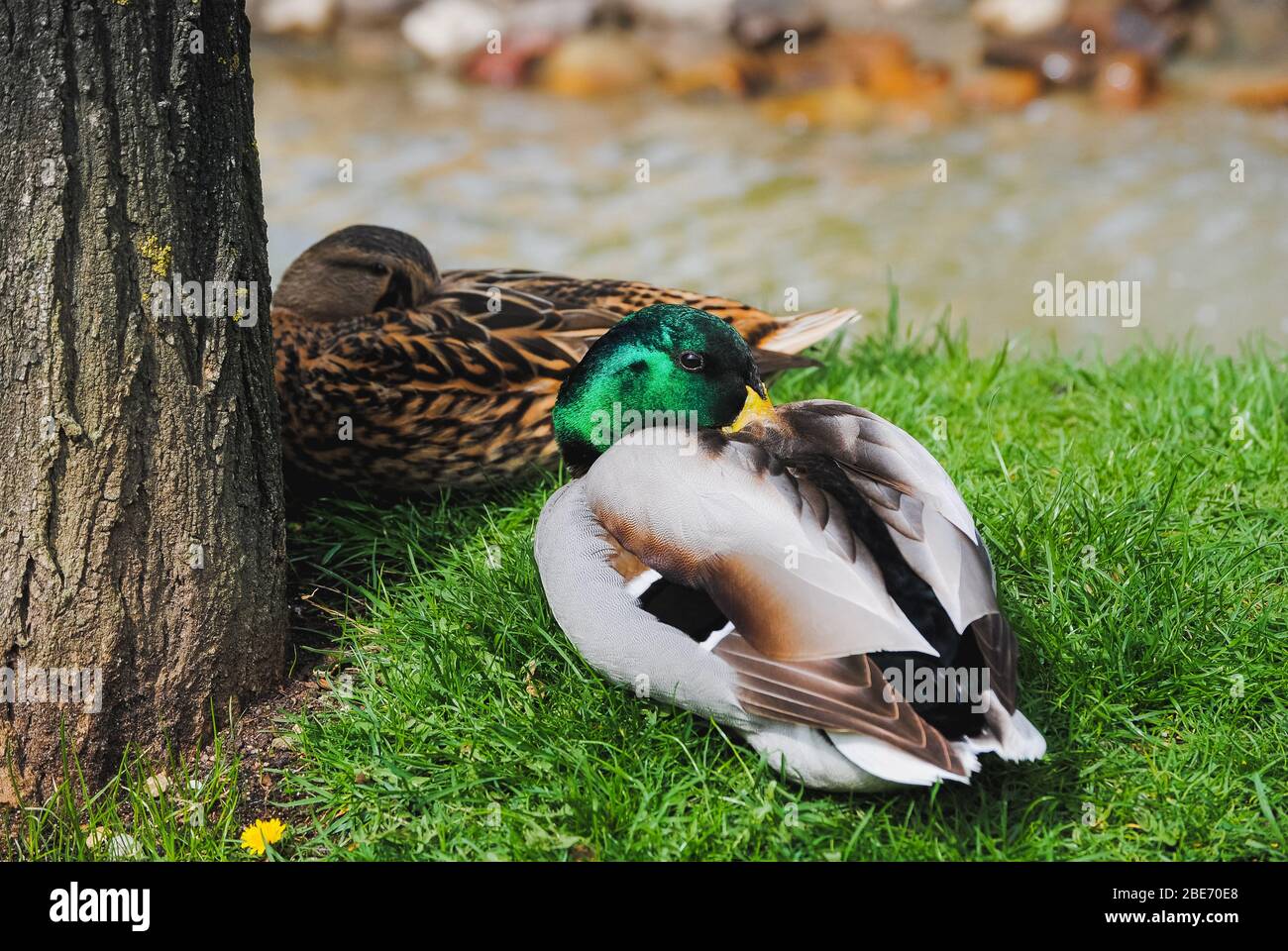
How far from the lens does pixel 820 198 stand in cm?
721

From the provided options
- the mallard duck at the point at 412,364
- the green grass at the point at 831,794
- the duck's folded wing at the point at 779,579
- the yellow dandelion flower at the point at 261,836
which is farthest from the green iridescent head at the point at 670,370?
the yellow dandelion flower at the point at 261,836

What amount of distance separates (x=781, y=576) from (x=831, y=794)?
1.55ft

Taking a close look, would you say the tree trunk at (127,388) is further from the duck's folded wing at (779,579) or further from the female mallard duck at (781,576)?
the duck's folded wing at (779,579)

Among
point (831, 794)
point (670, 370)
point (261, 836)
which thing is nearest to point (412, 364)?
point (670, 370)

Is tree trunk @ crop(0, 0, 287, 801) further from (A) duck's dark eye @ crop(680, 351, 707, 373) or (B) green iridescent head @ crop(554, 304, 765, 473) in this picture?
(A) duck's dark eye @ crop(680, 351, 707, 373)

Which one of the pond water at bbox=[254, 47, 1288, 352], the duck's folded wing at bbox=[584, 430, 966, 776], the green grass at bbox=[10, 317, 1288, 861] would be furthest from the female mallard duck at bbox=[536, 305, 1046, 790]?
the pond water at bbox=[254, 47, 1288, 352]

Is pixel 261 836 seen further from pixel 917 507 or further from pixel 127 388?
pixel 917 507

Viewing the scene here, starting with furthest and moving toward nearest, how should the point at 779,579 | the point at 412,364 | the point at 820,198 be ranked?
the point at 820,198
the point at 412,364
the point at 779,579

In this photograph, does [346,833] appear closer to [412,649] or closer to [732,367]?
[412,649]

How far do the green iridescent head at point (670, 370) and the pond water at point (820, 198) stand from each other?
2.94 meters

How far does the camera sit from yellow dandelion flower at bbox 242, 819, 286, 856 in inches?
97.8
